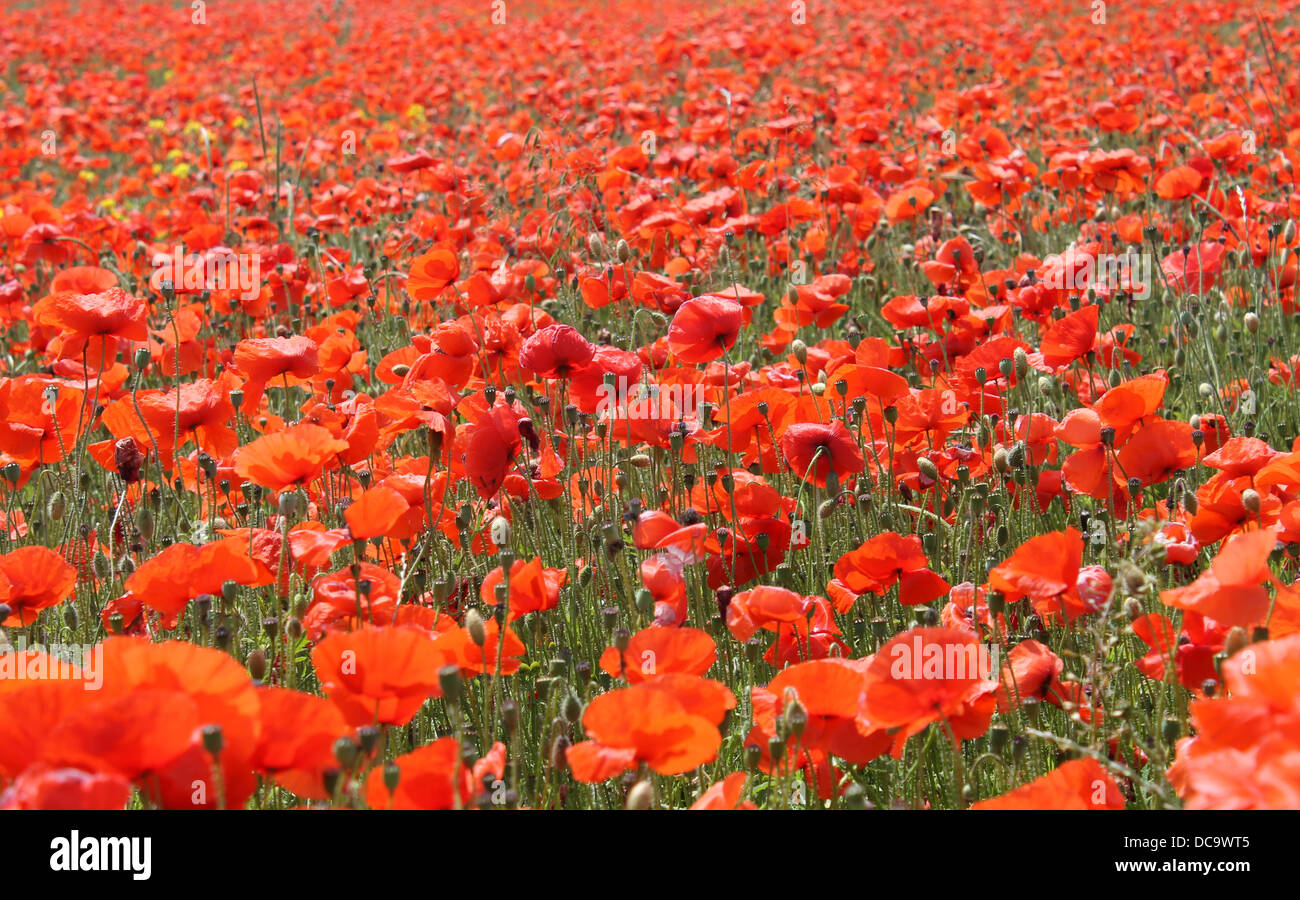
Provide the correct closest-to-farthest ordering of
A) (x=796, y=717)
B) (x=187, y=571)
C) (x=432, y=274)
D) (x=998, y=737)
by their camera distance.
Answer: (x=796, y=717) < (x=998, y=737) < (x=187, y=571) < (x=432, y=274)

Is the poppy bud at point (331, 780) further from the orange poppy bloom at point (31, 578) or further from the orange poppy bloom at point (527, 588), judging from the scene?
the orange poppy bloom at point (31, 578)

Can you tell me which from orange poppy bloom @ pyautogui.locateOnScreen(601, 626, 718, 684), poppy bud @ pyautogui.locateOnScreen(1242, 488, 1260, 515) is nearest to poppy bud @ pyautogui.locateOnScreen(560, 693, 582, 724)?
orange poppy bloom @ pyautogui.locateOnScreen(601, 626, 718, 684)

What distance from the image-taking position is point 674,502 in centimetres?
275

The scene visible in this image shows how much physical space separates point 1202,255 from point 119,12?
1818 cm

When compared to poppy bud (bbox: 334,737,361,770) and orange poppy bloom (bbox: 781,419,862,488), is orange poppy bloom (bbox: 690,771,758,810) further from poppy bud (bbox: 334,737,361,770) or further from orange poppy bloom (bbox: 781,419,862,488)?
orange poppy bloom (bbox: 781,419,862,488)

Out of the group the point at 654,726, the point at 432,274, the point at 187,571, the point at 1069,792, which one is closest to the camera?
the point at 1069,792

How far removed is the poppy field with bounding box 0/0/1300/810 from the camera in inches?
57.0

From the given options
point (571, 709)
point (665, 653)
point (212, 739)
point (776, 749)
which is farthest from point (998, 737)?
point (212, 739)

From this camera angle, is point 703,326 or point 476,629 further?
point 703,326

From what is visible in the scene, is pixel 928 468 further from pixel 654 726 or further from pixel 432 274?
pixel 432 274

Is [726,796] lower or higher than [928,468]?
lower

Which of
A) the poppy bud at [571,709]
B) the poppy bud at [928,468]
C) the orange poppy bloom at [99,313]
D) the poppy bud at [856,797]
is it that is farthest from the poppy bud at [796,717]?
the orange poppy bloom at [99,313]

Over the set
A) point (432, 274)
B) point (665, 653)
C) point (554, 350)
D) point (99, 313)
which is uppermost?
point (432, 274)

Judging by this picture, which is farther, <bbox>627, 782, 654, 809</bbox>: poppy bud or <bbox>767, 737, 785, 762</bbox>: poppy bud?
<bbox>767, 737, 785, 762</bbox>: poppy bud
